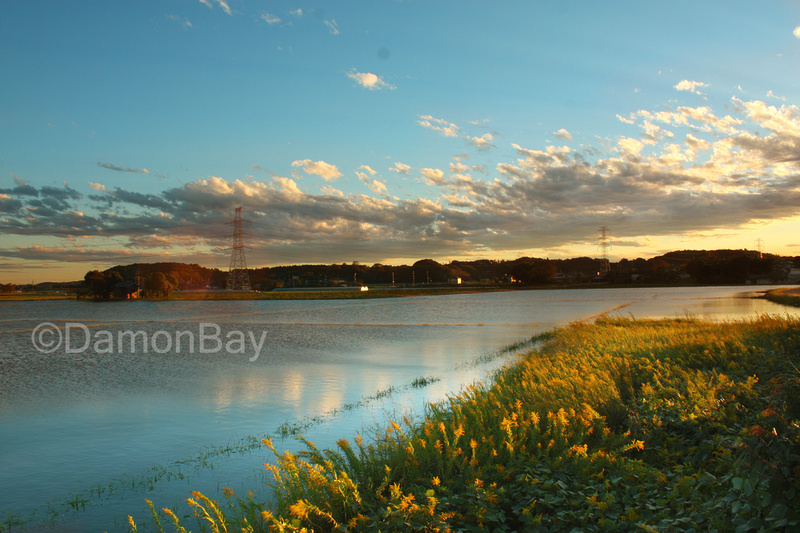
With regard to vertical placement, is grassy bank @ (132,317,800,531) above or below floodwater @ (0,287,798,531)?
above

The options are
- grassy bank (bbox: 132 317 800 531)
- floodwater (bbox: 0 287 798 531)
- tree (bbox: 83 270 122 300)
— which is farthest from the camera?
tree (bbox: 83 270 122 300)

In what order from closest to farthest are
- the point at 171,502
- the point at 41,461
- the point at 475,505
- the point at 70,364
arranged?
the point at 475,505 → the point at 171,502 → the point at 41,461 → the point at 70,364

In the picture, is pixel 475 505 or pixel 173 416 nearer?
pixel 475 505

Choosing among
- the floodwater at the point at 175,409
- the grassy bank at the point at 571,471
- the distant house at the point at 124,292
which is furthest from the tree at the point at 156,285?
the grassy bank at the point at 571,471

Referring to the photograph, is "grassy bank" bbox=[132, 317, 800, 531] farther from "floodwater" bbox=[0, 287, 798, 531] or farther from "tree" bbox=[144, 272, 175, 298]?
"tree" bbox=[144, 272, 175, 298]

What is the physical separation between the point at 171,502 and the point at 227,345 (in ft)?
78.2

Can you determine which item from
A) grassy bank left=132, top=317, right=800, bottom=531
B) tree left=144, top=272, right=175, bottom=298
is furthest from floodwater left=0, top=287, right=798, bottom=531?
tree left=144, top=272, right=175, bottom=298

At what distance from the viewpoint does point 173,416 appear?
42.3 feet

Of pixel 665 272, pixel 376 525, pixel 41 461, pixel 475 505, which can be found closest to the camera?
pixel 376 525

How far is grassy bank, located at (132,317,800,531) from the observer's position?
4.87m

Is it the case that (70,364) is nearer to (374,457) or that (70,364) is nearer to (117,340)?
(117,340)

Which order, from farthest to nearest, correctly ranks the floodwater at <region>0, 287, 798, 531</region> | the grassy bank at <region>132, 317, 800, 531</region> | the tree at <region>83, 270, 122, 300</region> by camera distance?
1. the tree at <region>83, 270, 122, 300</region>
2. the floodwater at <region>0, 287, 798, 531</region>
3. the grassy bank at <region>132, 317, 800, 531</region>

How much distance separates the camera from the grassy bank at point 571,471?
16.0ft

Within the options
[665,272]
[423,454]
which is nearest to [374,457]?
[423,454]
